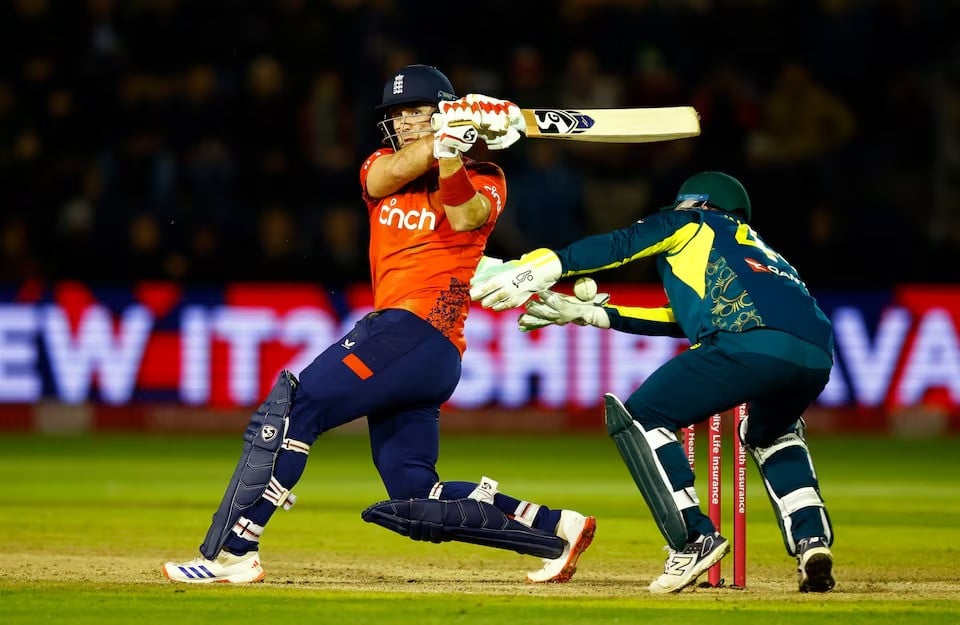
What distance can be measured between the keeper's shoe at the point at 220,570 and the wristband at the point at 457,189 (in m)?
1.63

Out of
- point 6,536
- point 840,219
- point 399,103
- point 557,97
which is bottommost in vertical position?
point 6,536

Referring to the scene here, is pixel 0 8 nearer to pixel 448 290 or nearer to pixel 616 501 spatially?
pixel 616 501

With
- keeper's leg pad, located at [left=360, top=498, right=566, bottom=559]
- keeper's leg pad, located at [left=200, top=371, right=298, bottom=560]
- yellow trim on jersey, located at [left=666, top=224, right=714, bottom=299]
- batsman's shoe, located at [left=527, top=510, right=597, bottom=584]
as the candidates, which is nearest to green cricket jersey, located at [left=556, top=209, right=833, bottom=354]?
yellow trim on jersey, located at [left=666, top=224, right=714, bottom=299]

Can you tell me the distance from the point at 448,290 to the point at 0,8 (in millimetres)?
11338

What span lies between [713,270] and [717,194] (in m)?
0.44

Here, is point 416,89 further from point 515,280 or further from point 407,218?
A: point 515,280

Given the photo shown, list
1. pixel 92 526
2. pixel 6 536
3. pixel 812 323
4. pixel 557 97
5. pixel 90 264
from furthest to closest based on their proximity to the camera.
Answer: pixel 557 97 < pixel 90 264 < pixel 92 526 < pixel 6 536 < pixel 812 323

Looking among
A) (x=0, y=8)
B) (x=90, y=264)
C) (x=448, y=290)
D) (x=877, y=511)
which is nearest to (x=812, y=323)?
(x=448, y=290)

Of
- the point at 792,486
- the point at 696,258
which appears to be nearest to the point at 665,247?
the point at 696,258

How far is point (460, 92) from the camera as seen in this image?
15750 mm

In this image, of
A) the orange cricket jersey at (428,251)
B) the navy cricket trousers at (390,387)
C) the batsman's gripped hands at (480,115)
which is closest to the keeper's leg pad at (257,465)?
the navy cricket trousers at (390,387)

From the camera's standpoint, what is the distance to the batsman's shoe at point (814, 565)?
6277 mm

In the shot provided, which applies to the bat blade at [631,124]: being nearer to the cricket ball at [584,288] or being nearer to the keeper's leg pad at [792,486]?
the cricket ball at [584,288]

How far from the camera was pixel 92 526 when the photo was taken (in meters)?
8.95
